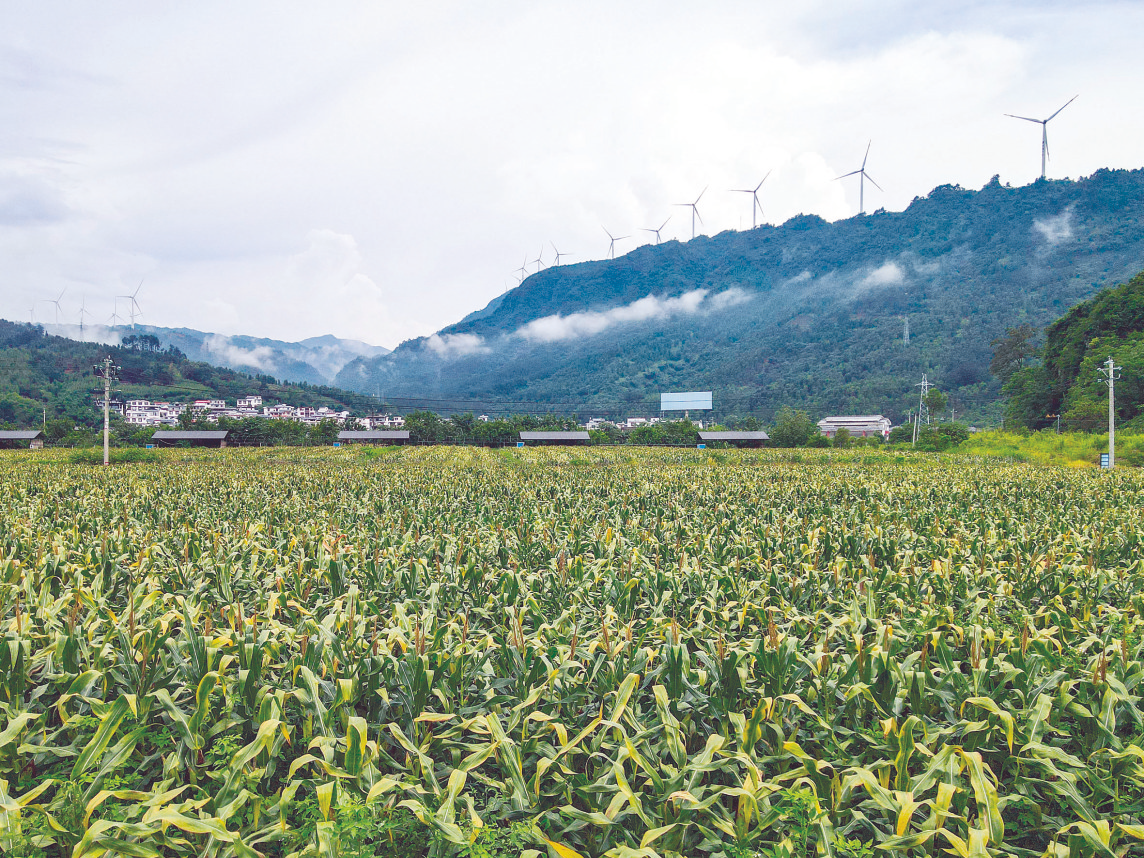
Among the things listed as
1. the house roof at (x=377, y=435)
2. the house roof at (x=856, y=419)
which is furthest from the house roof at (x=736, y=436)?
the house roof at (x=856, y=419)

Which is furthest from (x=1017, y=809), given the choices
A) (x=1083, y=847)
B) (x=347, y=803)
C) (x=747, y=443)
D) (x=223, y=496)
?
(x=747, y=443)

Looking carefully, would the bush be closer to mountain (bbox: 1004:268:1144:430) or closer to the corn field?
mountain (bbox: 1004:268:1144:430)

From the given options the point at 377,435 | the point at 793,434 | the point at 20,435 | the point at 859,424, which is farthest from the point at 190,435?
the point at 859,424

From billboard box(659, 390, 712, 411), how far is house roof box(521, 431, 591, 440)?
70.9m

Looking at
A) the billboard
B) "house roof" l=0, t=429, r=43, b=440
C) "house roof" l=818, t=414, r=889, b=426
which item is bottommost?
"house roof" l=0, t=429, r=43, b=440

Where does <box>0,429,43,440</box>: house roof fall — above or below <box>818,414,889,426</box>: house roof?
below

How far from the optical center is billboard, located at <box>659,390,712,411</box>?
16925cm

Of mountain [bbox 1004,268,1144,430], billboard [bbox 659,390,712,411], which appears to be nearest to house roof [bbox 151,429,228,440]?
mountain [bbox 1004,268,1144,430]

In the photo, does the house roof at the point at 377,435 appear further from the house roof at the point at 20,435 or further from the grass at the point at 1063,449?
the grass at the point at 1063,449

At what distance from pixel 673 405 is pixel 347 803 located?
17288 cm

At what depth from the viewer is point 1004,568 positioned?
335 inches

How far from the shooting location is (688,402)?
6757 inches

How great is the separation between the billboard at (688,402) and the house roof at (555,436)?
70878 millimetres

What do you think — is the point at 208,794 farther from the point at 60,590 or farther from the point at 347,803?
the point at 60,590
